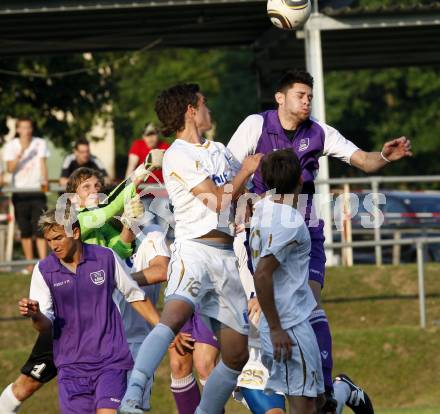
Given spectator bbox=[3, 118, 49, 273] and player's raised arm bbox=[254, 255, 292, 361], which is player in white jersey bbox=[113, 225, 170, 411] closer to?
player's raised arm bbox=[254, 255, 292, 361]

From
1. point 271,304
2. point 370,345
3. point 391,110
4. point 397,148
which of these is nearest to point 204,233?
point 271,304

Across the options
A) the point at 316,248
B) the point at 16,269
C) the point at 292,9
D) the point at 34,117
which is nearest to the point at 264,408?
the point at 316,248

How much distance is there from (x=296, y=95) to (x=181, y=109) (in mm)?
1032

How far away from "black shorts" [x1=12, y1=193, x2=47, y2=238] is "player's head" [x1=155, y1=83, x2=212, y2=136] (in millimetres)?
7658

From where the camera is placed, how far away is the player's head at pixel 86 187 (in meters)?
9.60

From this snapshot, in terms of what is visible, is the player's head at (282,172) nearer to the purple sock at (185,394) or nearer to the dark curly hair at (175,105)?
the dark curly hair at (175,105)

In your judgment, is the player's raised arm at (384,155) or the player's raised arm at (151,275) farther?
the player's raised arm at (151,275)

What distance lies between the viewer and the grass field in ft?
46.0

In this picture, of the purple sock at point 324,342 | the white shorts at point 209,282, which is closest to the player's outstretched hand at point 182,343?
the white shorts at point 209,282

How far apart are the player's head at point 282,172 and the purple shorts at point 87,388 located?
5.90 ft

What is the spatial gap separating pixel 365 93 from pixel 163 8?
23.6 metres

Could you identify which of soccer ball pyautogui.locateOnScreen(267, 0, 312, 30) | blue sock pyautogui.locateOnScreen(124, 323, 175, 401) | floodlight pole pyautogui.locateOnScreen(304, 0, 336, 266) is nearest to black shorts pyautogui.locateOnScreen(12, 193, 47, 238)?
floodlight pole pyautogui.locateOnScreen(304, 0, 336, 266)

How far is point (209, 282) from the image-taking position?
8383 mm

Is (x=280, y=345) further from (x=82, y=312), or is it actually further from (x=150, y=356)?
(x=82, y=312)
